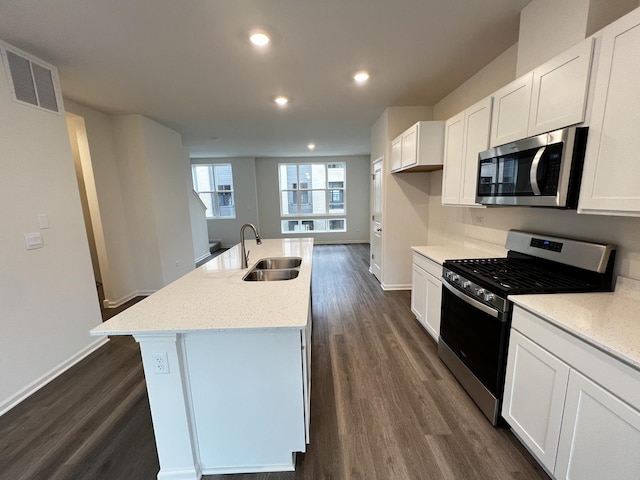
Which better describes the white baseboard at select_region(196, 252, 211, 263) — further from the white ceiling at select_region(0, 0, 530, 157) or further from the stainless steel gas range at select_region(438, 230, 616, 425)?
the stainless steel gas range at select_region(438, 230, 616, 425)

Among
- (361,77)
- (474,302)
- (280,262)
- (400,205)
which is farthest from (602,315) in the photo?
(400,205)

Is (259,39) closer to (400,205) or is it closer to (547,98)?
(547,98)

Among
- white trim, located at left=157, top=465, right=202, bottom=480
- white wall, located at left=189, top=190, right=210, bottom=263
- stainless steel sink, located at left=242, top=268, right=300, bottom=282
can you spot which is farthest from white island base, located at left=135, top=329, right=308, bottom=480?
white wall, located at left=189, top=190, right=210, bottom=263

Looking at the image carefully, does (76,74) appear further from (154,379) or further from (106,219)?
(154,379)

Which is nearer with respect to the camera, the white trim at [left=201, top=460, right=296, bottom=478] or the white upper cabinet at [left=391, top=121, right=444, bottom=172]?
the white trim at [left=201, top=460, right=296, bottom=478]

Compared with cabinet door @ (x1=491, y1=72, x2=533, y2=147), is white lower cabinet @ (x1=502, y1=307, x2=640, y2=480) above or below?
below

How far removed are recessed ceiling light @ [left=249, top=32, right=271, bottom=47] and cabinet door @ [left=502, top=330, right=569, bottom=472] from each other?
8.61 feet

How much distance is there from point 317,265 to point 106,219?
147 inches

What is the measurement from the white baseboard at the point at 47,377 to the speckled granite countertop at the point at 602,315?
3537 millimetres

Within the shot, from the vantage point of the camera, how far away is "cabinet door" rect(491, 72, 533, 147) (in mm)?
1643

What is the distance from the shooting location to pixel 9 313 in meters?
1.91

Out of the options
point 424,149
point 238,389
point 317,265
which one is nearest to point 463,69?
point 424,149

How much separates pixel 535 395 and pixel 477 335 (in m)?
0.45

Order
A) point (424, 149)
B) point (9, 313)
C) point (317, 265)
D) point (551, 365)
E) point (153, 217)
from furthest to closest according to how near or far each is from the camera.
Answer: point (317, 265), point (153, 217), point (424, 149), point (9, 313), point (551, 365)
